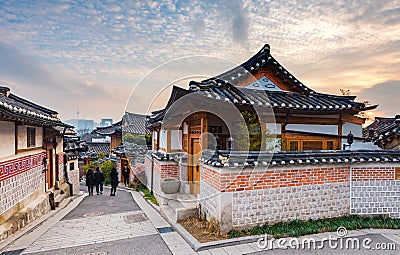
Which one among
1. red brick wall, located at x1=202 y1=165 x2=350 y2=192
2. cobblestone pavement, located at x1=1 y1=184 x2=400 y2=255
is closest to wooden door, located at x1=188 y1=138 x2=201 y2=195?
cobblestone pavement, located at x1=1 y1=184 x2=400 y2=255

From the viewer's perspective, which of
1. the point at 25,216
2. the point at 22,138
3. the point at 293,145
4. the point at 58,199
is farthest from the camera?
the point at 58,199

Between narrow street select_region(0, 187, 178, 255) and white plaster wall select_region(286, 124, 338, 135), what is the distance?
598 centimetres

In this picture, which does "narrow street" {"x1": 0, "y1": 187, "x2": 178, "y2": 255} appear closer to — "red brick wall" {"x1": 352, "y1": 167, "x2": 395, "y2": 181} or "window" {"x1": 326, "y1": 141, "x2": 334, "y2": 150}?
"red brick wall" {"x1": 352, "y1": 167, "x2": 395, "y2": 181}

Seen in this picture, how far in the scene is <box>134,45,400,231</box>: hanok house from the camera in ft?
20.2

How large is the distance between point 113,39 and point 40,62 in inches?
117

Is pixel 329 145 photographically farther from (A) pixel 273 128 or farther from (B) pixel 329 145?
(A) pixel 273 128

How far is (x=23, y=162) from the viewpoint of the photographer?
8.14 m

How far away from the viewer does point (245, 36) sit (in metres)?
9.17

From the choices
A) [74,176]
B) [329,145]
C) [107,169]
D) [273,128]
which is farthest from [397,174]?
[107,169]

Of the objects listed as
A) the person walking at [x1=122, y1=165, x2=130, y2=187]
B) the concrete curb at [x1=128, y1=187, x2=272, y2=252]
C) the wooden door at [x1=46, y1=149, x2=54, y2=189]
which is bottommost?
the person walking at [x1=122, y1=165, x2=130, y2=187]

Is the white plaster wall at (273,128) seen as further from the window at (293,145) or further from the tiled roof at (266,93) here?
the window at (293,145)

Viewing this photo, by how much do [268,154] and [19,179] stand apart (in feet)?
24.6

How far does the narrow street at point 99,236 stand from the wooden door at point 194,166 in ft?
6.68
